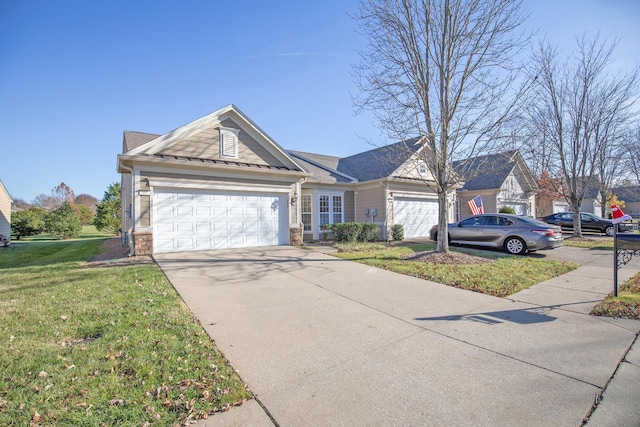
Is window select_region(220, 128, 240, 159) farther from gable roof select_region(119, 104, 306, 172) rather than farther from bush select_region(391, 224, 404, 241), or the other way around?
bush select_region(391, 224, 404, 241)

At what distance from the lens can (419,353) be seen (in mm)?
3357

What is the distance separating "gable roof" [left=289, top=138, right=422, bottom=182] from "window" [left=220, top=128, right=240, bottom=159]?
4.65m

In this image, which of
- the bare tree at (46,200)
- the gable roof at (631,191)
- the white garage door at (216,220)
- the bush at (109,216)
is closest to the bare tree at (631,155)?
the gable roof at (631,191)

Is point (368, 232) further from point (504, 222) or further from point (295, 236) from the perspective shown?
point (504, 222)

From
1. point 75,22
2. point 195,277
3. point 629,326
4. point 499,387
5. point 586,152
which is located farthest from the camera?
point 586,152

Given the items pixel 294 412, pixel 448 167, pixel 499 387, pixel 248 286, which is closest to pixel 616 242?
pixel 499 387

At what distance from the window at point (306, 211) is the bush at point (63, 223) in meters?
19.2

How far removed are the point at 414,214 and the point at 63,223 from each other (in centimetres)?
2486

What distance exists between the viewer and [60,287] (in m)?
6.04

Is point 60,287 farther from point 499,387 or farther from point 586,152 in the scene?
point 586,152

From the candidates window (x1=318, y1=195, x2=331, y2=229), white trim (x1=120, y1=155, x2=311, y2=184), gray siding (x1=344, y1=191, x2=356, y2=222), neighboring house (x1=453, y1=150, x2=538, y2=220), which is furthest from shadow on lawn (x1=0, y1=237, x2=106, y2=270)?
neighboring house (x1=453, y1=150, x2=538, y2=220)

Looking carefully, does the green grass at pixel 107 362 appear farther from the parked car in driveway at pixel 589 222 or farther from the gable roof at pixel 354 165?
the parked car in driveway at pixel 589 222

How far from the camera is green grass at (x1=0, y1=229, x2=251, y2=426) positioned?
2.36 metres

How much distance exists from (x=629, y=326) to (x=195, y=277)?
304 inches
